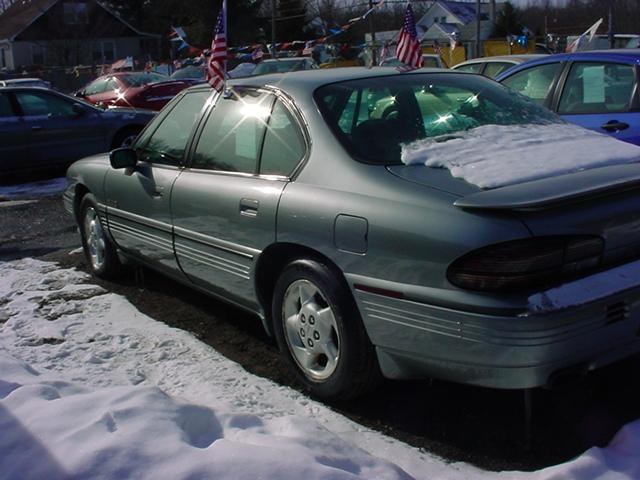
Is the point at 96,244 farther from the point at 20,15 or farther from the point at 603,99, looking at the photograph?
the point at 20,15

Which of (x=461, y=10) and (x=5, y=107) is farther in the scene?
(x=461, y=10)

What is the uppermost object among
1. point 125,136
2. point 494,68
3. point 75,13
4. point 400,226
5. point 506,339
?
point 75,13

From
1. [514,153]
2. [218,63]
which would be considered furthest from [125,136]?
[514,153]

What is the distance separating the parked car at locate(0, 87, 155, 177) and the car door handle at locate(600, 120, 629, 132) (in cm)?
802

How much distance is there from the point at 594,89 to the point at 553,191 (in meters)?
3.80

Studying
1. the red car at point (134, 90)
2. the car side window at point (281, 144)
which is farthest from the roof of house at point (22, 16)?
the car side window at point (281, 144)

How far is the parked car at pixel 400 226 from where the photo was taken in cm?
280

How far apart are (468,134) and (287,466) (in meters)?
1.82

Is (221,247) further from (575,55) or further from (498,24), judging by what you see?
(498,24)

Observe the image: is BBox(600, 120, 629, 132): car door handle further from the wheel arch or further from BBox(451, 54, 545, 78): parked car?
the wheel arch

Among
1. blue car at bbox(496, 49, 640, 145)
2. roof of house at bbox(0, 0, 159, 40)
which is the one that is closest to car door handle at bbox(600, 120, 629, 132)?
blue car at bbox(496, 49, 640, 145)

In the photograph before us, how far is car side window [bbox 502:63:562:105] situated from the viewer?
669cm

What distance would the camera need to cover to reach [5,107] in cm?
1125

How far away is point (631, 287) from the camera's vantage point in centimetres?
293
